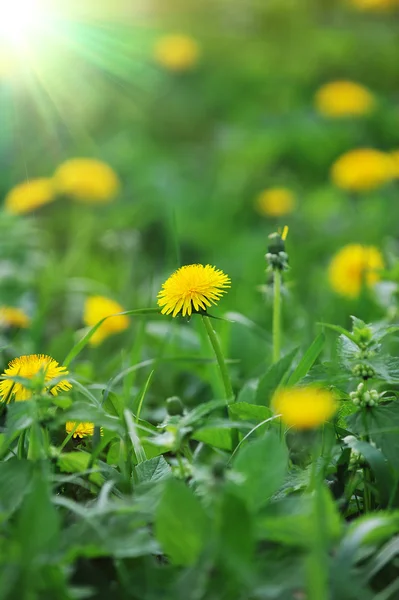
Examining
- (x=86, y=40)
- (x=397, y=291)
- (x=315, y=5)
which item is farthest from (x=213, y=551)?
(x=315, y=5)

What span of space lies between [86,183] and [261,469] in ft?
6.42

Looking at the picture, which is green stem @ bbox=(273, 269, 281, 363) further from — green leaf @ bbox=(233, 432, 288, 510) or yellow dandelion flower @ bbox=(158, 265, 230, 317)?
green leaf @ bbox=(233, 432, 288, 510)

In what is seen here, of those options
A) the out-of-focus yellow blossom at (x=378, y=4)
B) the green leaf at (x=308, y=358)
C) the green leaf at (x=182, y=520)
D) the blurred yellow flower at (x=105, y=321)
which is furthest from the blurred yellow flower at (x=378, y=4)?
the green leaf at (x=182, y=520)

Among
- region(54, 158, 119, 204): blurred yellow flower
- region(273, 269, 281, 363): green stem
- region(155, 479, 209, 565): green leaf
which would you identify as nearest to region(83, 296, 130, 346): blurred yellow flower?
region(273, 269, 281, 363): green stem

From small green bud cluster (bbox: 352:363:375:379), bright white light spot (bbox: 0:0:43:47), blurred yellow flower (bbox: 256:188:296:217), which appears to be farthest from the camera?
bright white light spot (bbox: 0:0:43:47)

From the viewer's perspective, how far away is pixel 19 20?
4094mm

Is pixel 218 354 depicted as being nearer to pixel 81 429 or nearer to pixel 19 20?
pixel 81 429

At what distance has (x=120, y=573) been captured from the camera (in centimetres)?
82

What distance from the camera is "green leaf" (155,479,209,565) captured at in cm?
78

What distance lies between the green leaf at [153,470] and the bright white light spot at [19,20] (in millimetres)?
3246

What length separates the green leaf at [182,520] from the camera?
0.78 m

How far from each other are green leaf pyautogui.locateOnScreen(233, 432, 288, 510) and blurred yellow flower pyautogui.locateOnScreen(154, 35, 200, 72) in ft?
12.6

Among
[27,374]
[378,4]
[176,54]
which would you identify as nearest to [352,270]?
[27,374]

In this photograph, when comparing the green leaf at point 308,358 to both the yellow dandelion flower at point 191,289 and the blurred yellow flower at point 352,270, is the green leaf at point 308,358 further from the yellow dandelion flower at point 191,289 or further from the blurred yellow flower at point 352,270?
the blurred yellow flower at point 352,270
